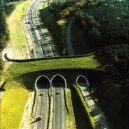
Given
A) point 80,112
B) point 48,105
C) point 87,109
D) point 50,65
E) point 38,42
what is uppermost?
point 50,65

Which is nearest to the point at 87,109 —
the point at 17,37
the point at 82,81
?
the point at 82,81

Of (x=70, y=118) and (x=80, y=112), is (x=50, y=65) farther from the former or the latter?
(x=70, y=118)

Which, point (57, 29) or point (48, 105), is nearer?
point (48, 105)

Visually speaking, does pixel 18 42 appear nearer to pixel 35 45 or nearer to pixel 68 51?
pixel 35 45

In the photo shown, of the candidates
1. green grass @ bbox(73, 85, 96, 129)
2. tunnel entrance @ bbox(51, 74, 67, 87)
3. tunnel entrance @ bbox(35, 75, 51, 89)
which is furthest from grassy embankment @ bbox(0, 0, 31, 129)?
green grass @ bbox(73, 85, 96, 129)

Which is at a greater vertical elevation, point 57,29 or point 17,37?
point 57,29
